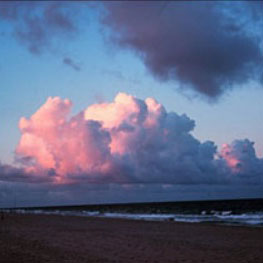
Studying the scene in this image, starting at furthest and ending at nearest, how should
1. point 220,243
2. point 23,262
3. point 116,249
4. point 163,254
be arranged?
1. point 220,243
2. point 116,249
3. point 163,254
4. point 23,262

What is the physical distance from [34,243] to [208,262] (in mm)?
9033

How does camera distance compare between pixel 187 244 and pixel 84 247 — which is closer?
pixel 84 247

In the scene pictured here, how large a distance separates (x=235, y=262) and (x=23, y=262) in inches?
315

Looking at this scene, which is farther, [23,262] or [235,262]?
[235,262]

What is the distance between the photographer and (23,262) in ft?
41.9

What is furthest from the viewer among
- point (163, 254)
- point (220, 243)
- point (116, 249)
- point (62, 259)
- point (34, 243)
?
point (220, 243)

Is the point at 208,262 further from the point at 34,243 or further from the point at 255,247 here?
the point at 34,243

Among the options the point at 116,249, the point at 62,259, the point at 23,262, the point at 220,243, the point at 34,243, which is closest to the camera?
the point at 23,262

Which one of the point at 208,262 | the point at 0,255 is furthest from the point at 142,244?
the point at 0,255

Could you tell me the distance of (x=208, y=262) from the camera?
14.0 meters

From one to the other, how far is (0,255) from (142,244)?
7647mm

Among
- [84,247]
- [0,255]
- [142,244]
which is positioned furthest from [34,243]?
[142,244]

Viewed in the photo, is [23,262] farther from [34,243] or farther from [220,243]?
[220,243]

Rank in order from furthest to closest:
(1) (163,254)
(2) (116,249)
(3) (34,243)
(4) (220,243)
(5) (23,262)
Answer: (4) (220,243)
(3) (34,243)
(2) (116,249)
(1) (163,254)
(5) (23,262)
